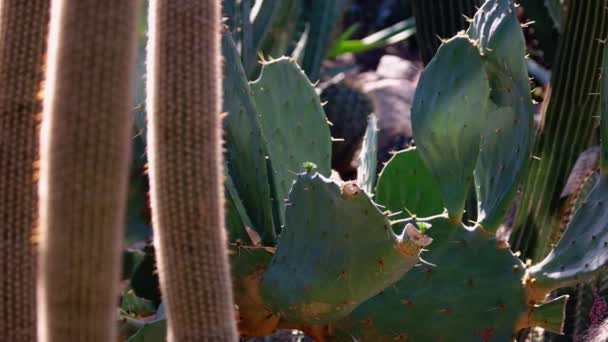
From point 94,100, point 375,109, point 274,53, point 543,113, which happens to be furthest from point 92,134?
point 375,109

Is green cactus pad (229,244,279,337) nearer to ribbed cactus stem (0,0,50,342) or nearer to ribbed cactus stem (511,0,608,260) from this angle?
ribbed cactus stem (0,0,50,342)

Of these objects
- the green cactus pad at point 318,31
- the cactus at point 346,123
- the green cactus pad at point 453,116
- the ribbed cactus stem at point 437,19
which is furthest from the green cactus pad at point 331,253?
the cactus at point 346,123

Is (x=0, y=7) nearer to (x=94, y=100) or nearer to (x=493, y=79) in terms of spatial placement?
(x=94, y=100)

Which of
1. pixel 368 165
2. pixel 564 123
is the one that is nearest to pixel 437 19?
pixel 564 123

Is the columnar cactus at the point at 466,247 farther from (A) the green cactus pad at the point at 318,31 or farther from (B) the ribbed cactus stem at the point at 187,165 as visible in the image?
(A) the green cactus pad at the point at 318,31

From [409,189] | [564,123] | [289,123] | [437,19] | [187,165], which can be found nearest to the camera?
[187,165]

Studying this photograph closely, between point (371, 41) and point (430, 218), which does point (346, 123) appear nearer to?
point (371, 41)

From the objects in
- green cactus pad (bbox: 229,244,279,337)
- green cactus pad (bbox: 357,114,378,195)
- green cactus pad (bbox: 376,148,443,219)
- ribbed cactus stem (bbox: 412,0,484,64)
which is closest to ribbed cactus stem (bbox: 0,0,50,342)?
green cactus pad (bbox: 229,244,279,337)
